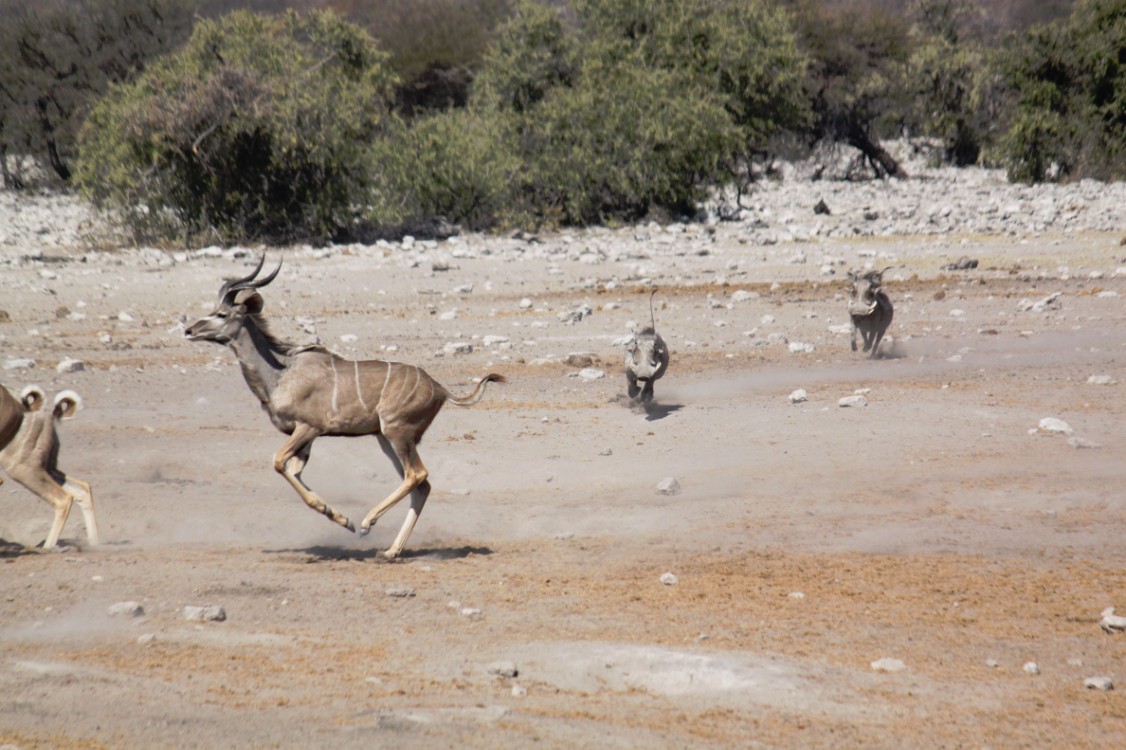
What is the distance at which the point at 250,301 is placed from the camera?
9562mm

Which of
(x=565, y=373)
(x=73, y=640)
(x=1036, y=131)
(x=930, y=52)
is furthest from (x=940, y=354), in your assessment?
(x=930, y=52)

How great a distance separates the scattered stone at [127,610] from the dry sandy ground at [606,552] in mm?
90

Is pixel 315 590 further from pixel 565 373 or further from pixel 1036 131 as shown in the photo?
pixel 1036 131

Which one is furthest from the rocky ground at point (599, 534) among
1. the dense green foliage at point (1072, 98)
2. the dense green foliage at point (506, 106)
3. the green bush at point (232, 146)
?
the dense green foliage at point (1072, 98)

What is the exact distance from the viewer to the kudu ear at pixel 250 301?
9.55 metres

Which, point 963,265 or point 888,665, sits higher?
point 888,665

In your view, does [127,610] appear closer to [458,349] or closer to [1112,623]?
[1112,623]

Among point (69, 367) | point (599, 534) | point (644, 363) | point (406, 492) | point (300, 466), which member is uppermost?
point (300, 466)

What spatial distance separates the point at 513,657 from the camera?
6.79 metres

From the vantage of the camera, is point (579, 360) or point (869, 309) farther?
point (579, 360)

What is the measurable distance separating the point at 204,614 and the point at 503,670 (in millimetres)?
1810

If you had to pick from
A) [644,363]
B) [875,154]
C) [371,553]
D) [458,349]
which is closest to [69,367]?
[458,349]

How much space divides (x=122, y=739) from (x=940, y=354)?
1288 cm

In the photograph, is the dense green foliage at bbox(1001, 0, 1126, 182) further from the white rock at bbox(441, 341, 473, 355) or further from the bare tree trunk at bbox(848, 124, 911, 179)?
the white rock at bbox(441, 341, 473, 355)
